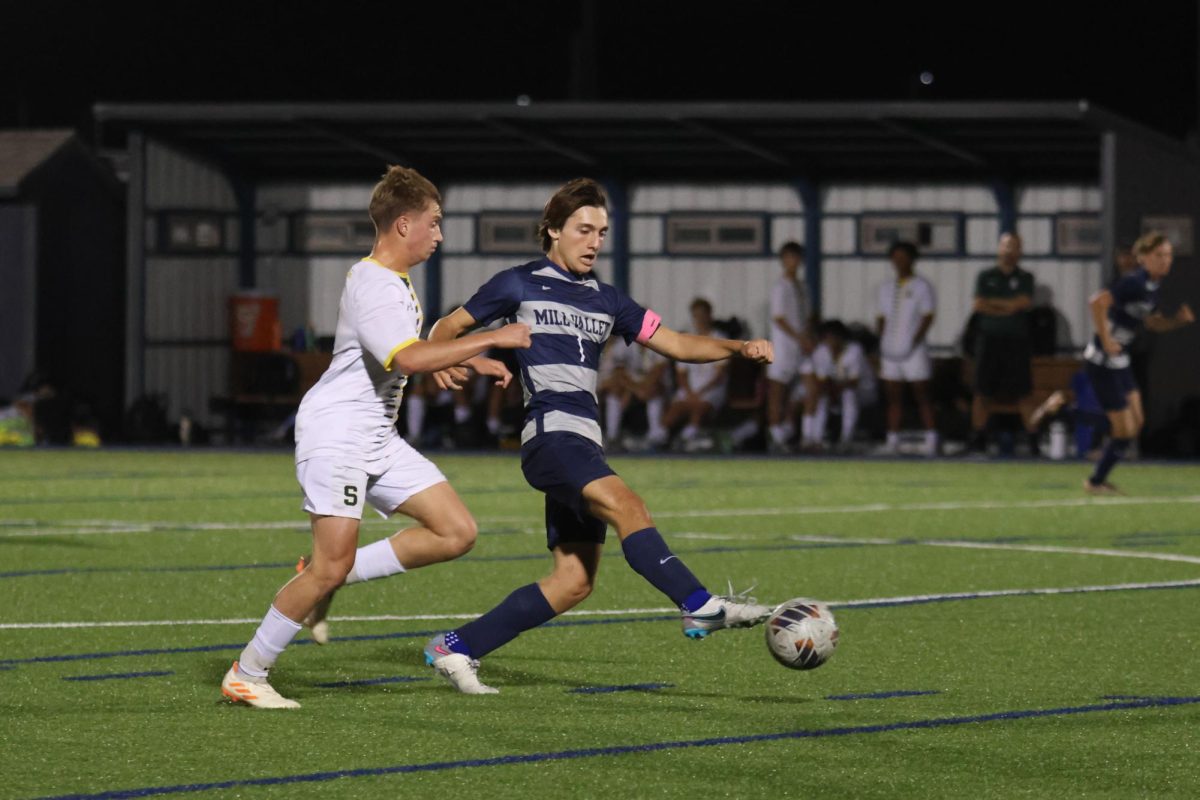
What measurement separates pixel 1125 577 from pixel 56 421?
18.9 metres

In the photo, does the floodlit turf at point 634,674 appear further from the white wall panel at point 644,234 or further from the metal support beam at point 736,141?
the white wall panel at point 644,234

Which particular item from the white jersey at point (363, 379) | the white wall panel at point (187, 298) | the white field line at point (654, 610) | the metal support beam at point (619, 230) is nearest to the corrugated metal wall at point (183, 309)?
the white wall panel at point (187, 298)

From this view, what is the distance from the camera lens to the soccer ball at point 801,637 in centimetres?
797

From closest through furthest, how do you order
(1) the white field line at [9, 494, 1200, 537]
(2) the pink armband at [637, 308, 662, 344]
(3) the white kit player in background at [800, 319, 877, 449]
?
1. (2) the pink armband at [637, 308, 662, 344]
2. (1) the white field line at [9, 494, 1200, 537]
3. (3) the white kit player in background at [800, 319, 877, 449]

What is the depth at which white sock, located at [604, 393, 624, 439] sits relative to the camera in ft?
90.6

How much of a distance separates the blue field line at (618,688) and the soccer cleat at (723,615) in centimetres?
65

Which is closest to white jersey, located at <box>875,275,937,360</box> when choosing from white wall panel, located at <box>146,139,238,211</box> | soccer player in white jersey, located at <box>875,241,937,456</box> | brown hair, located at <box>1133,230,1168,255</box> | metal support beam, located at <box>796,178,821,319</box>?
soccer player in white jersey, located at <box>875,241,937,456</box>

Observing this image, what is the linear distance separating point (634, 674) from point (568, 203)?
A: 1.83 metres

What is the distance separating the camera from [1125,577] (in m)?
12.9

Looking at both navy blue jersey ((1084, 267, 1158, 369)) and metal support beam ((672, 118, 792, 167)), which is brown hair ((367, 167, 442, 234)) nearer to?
navy blue jersey ((1084, 267, 1158, 369))

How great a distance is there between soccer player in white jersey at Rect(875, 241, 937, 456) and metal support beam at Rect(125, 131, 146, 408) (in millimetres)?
9516

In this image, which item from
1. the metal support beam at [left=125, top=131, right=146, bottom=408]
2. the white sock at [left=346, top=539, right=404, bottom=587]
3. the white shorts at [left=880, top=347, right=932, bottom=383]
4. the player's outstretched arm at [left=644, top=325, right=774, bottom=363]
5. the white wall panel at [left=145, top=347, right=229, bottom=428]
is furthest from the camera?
the white wall panel at [left=145, top=347, right=229, bottom=428]

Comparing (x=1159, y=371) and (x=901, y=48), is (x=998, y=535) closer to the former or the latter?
(x=1159, y=371)

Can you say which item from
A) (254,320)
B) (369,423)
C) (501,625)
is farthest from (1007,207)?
(369,423)
